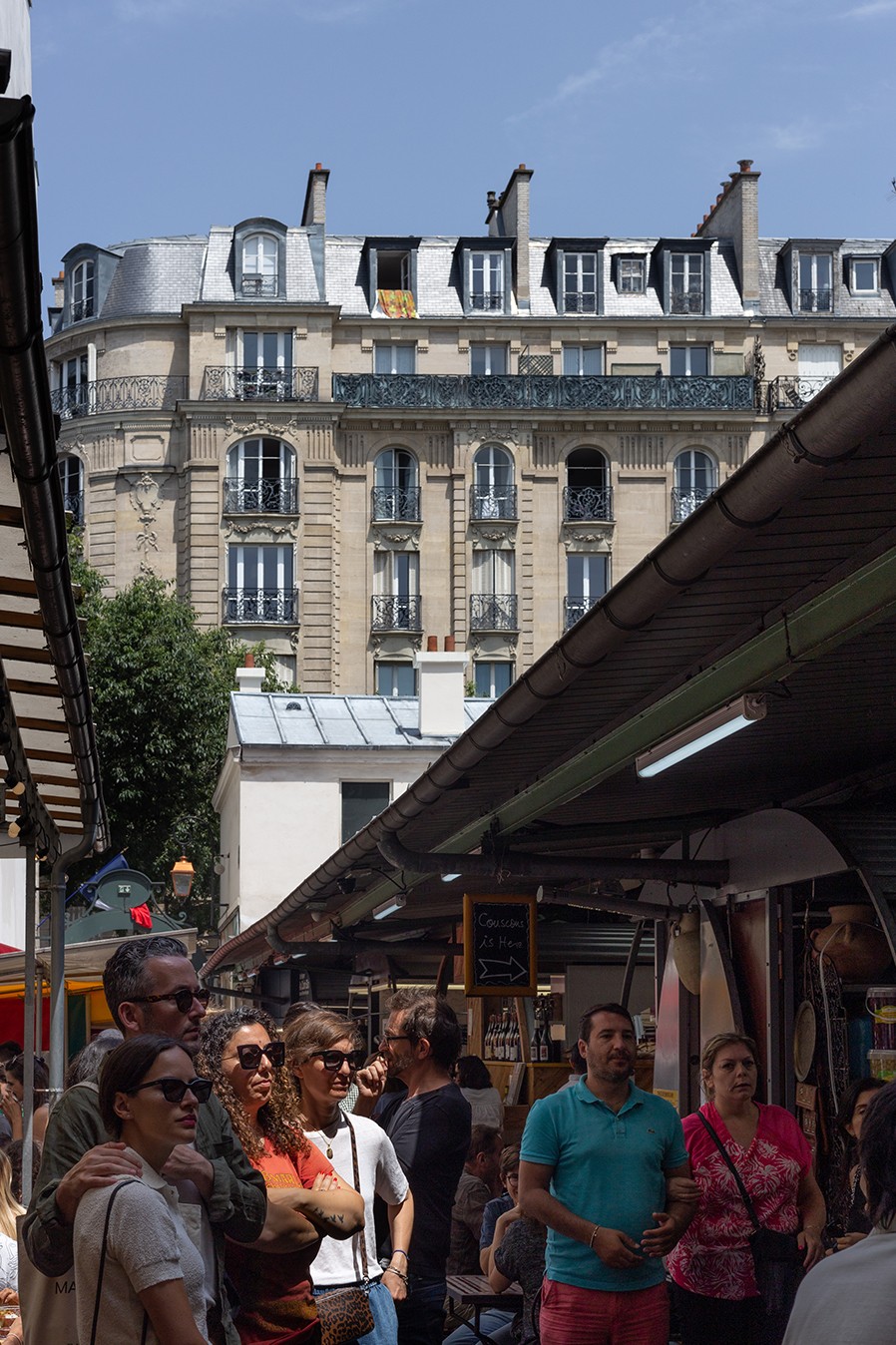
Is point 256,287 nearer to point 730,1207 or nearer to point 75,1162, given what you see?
point 730,1207

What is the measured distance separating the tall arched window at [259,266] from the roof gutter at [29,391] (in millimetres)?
57981

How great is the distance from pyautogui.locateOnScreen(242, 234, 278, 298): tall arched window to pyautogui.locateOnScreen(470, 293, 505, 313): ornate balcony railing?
6.54 m

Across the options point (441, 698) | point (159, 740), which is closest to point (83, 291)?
point (159, 740)

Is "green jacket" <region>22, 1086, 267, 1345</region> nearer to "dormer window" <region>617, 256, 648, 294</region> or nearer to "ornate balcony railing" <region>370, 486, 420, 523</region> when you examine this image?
"ornate balcony railing" <region>370, 486, 420, 523</region>

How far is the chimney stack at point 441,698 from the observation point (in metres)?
36.8

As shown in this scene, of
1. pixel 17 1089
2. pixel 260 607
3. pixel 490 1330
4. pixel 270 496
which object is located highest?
Answer: pixel 270 496

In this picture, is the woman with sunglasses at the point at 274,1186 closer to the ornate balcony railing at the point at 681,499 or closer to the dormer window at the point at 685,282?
the ornate balcony railing at the point at 681,499

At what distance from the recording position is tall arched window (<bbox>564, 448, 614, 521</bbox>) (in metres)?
61.4

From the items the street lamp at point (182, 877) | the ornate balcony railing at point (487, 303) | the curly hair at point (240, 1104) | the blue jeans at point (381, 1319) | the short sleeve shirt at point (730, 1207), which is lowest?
the blue jeans at point (381, 1319)

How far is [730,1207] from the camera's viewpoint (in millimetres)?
6898

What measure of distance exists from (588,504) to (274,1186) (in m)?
56.9

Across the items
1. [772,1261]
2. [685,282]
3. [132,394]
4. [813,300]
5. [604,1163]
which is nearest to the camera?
[604,1163]

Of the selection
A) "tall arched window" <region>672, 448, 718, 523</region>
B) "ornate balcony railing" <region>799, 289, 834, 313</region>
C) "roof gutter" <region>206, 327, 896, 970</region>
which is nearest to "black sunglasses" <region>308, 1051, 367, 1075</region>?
"roof gutter" <region>206, 327, 896, 970</region>

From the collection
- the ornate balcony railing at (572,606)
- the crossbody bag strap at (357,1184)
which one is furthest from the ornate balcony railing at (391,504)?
the crossbody bag strap at (357,1184)
